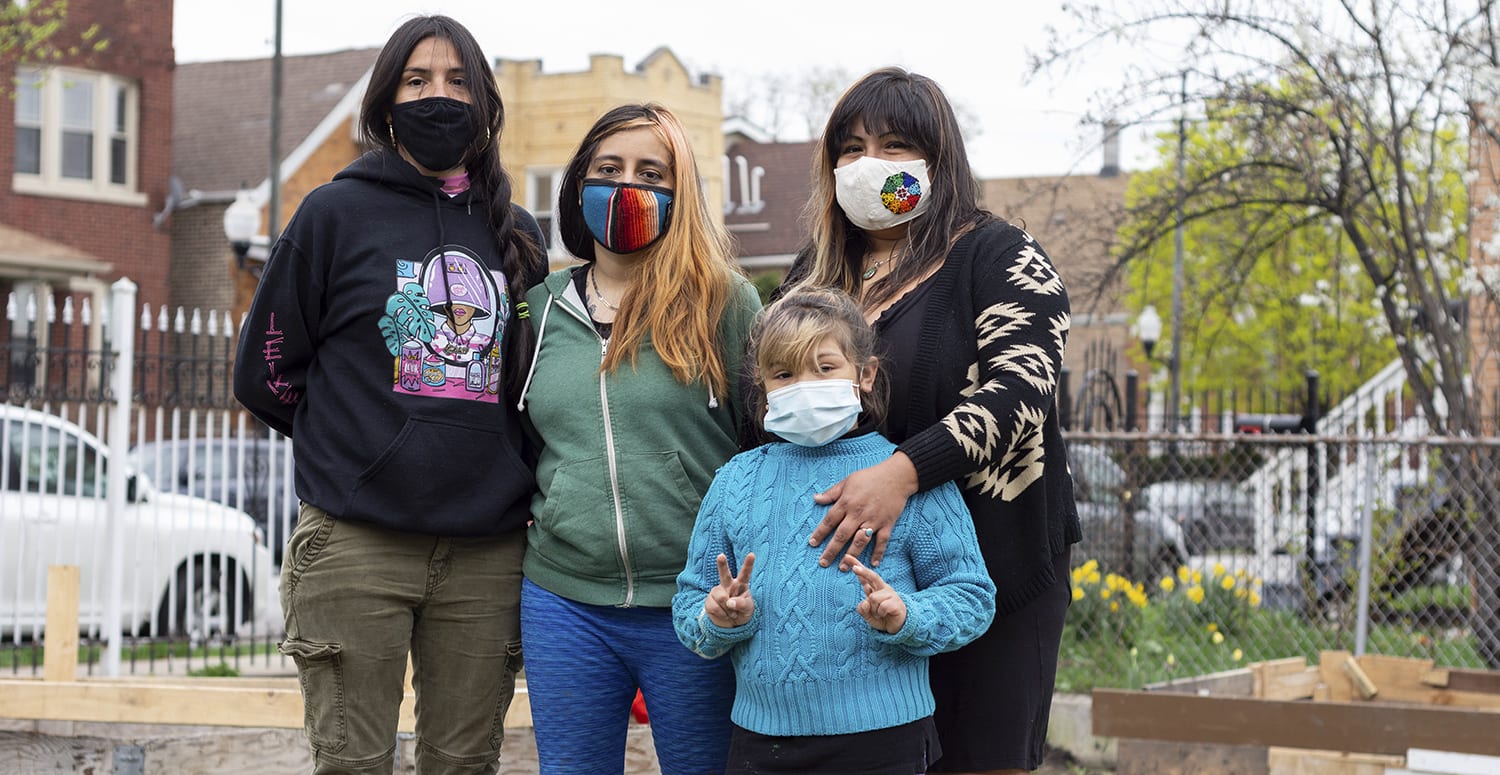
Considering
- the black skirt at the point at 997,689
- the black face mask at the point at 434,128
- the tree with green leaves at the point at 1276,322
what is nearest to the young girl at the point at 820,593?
the black skirt at the point at 997,689

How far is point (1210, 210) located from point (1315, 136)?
2.56 ft

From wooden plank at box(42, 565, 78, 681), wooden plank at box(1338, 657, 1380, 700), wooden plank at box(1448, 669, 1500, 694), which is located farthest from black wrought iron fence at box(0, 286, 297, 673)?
wooden plank at box(1448, 669, 1500, 694)

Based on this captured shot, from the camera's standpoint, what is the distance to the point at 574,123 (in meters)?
30.0

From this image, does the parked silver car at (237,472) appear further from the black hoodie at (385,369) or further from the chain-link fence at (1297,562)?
the black hoodie at (385,369)

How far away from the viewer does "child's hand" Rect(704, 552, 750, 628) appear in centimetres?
312

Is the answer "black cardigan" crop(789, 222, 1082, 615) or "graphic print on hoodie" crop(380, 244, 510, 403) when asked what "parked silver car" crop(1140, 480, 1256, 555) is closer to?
"black cardigan" crop(789, 222, 1082, 615)

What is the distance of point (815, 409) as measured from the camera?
3.19 metres

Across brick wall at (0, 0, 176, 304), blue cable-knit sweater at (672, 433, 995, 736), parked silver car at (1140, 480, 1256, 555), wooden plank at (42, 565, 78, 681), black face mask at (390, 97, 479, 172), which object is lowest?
wooden plank at (42, 565, 78, 681)

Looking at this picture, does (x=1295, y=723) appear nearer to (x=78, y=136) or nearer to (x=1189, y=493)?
(x=1189, y=493)

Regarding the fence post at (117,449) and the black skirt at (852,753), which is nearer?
the black skirt at (852,753)

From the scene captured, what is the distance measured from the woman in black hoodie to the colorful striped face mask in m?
0.29

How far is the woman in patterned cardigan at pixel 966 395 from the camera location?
10.5 feet

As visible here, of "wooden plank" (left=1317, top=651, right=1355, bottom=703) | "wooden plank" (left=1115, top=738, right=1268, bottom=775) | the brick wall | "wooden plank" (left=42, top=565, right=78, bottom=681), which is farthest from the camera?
A: the brick wall

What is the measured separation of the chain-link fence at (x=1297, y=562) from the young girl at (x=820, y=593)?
18.2 feet
